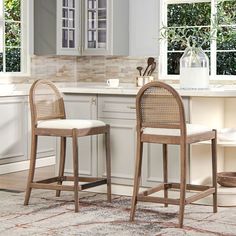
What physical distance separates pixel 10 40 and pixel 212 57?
7.51ft

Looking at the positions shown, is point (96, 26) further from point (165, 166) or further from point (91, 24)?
point (165, 166)

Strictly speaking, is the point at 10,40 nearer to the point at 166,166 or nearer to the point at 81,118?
the point at 81,118

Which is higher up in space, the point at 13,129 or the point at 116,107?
the point at 116,107

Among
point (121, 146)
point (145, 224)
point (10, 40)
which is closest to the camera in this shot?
point (145, 224)

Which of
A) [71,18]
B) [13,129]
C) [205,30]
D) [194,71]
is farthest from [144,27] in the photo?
[194,71]

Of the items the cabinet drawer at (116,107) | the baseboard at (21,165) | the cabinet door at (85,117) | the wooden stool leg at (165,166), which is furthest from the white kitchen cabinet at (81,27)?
the wooden stool leg at (165,166)

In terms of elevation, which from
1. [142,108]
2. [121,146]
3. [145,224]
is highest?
[142,108]

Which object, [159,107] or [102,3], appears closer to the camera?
[159,107]

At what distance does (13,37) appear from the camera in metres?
7.79

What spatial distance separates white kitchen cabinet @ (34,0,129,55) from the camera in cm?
778

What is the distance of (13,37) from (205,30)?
2.18 meters

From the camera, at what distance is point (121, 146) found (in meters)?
5.70

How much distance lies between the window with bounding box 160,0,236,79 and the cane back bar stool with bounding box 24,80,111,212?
229 centimetres

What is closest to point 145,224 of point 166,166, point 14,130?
point 166,166
